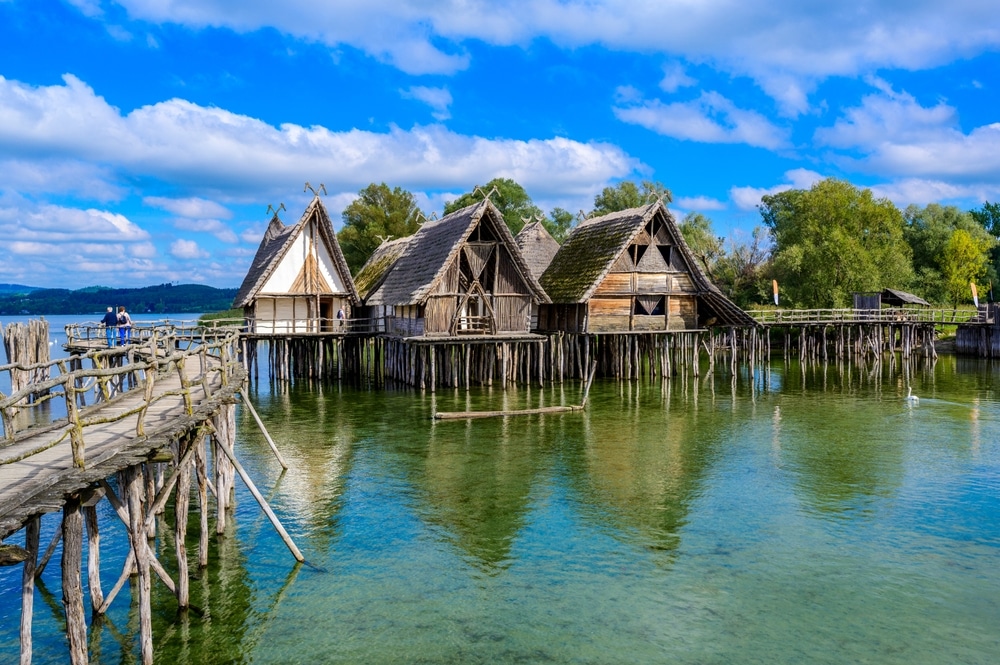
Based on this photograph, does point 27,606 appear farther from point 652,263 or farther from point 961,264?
point 961,264

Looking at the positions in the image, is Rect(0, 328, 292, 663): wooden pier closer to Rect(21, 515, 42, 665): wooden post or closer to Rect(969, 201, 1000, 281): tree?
Rect(21, 515, 42, 665): wooden post

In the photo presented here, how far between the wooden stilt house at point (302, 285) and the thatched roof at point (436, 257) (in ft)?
5.36

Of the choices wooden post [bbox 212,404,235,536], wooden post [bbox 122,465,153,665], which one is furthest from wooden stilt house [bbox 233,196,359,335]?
wooden post [bbox 122,465,153,665]

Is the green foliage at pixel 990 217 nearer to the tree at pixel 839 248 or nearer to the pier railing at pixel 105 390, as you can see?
the tree at pixel 839 248

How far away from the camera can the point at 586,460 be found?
1678 cm

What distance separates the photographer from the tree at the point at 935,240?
2167 inches

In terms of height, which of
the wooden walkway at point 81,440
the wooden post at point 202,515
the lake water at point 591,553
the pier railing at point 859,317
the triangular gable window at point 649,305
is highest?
the triangular gable window at point 649,305

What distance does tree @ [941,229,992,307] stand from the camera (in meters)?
54.2

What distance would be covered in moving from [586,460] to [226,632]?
938 centimetres

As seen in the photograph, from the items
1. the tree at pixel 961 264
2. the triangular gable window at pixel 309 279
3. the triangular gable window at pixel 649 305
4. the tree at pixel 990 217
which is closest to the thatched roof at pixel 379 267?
the triangular gable window at pixel 309 279

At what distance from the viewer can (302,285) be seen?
3030 cm

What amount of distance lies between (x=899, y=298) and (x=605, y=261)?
23.4 meters

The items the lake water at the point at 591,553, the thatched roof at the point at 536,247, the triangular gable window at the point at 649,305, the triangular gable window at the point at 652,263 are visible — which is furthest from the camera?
the thatched roof at the point at 536,247

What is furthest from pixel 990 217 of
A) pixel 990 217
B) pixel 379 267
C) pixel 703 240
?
pixel 379 267
